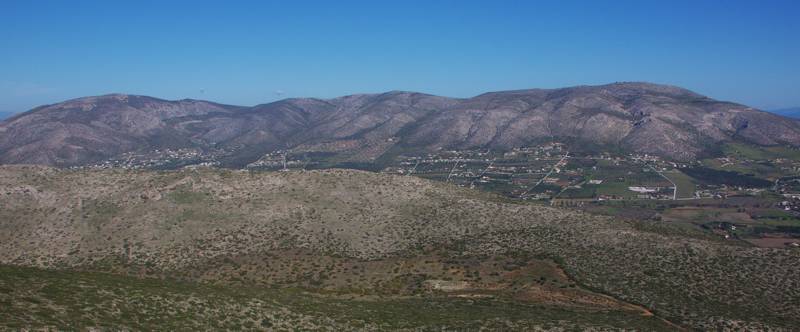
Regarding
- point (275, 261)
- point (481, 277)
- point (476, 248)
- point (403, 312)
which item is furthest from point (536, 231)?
point (275, 261)

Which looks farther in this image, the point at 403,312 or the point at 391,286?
the point at 391,286

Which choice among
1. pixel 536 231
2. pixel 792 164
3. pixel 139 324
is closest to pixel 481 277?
pixel 536 231

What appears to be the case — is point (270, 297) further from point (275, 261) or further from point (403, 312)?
point (275, 261)

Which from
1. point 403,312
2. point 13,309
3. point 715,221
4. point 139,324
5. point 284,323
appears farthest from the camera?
point 715,221

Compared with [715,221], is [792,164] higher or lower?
higher

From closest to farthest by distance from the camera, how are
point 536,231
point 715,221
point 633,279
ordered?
point 633,279 < point 536,231 < point 715,221

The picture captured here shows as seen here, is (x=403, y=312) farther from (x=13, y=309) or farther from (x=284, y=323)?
(x=13, y=309)
